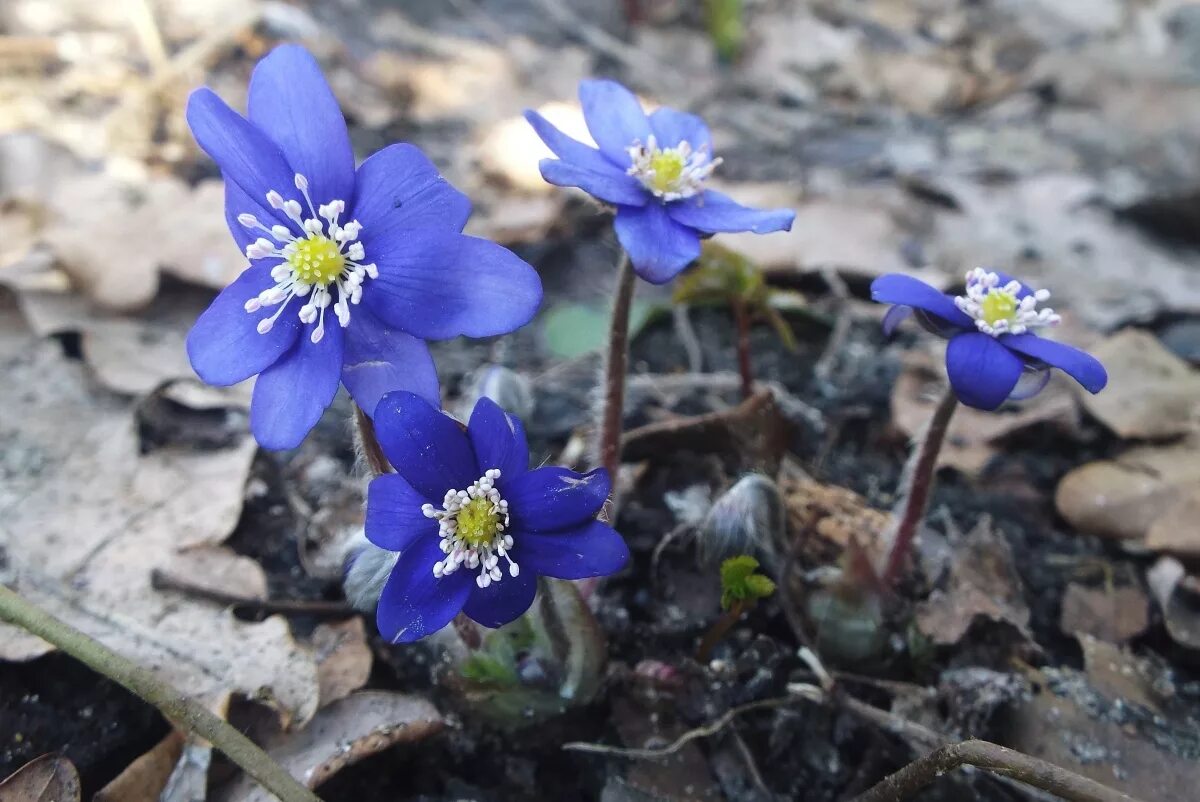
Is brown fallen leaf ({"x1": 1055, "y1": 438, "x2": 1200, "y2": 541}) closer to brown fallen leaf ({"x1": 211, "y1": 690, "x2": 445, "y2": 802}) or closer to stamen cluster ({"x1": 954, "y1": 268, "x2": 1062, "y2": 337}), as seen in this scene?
stamen cluster ({"x1": 954, "y1": 268, "x2": 1062, "y2": 337})

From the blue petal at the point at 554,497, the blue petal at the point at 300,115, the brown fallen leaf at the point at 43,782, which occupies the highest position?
the blue petal at the point at 300,115

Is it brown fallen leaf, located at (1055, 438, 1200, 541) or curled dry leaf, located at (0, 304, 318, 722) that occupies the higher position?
brown fallen leaf, located at (1055, 438, 1200, 541)

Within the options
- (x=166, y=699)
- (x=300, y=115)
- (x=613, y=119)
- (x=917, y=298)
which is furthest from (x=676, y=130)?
(x=166, y=699)

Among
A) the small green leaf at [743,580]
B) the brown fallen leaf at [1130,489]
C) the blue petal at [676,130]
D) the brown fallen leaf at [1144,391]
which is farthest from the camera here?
the brown fallen leaf at [1144,391]

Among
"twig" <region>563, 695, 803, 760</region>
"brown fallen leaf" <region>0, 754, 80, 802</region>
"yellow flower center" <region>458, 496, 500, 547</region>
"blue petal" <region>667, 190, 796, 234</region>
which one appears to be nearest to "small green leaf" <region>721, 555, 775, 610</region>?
"twig" <region>563, 695, 803, 760</region>

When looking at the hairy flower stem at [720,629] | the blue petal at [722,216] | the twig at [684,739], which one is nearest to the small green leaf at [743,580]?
the hairy flower stem at [720,629]

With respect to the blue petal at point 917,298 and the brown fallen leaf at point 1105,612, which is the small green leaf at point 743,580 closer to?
the blue petal at point 917,298

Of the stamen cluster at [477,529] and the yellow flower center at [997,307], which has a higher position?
the yellow flower center at [997,307]

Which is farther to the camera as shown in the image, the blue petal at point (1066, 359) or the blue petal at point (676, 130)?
the blue petal at point (676, 130)
